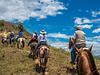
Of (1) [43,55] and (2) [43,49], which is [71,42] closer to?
(2) [43,49]

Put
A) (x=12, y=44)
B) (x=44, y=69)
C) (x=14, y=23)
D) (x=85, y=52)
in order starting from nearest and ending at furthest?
1. (x=85, y=52)
2. (x=44, y=69)
3. (x=12, y=44)
4. (x=14, y=23)

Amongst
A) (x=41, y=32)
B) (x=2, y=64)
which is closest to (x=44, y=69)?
(x=41, y=32)

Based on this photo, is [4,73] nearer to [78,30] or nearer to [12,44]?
[78,30]

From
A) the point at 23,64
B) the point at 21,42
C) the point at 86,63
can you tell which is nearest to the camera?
the point at 86,63

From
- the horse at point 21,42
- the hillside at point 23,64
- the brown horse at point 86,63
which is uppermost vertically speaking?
the horse at point 21,42

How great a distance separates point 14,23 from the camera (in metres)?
64.2

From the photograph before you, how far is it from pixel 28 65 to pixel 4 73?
2.83m

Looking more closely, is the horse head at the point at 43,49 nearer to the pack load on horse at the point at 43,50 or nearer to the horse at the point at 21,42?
the pack load on horse at the point at 43,50

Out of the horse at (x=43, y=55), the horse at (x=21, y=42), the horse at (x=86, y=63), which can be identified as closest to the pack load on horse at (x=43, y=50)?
the horse at (x=43, y=55)

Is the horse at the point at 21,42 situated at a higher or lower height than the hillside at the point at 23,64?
higher

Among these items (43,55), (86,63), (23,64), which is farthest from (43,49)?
(86,63)

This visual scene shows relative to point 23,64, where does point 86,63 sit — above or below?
above

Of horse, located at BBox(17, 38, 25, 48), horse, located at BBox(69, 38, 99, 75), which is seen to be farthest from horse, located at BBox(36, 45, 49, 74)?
horse, located at BBox(69, 38, 99, 75)

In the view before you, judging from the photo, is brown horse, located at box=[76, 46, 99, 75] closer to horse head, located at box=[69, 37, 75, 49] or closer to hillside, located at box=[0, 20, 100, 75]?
horse head, located at box=[69, 37, 75, 49]
